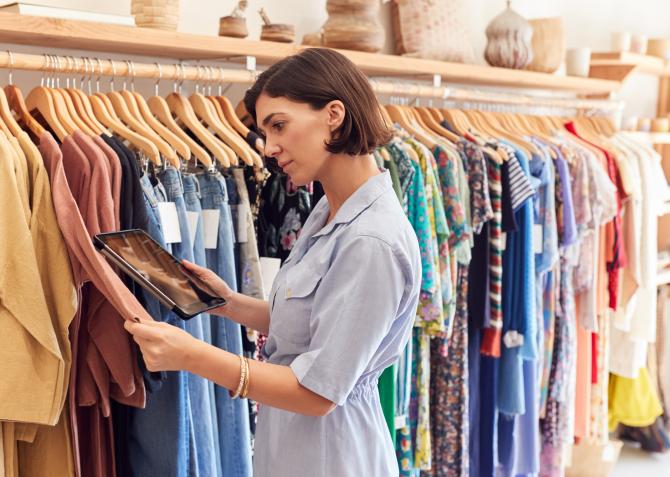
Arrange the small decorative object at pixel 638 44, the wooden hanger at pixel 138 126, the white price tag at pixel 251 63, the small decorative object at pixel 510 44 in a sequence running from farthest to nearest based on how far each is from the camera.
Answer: the small decorative object at pixel 638 44
the small decorative object at pixel 510 44
the white price tag at pixel 251 63
the wooden hanger at pixel 138 126

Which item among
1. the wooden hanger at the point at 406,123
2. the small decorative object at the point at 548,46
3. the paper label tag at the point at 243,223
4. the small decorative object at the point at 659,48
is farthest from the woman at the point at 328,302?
the small decorative object at the point at 659,48

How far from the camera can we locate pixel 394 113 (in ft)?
9.00

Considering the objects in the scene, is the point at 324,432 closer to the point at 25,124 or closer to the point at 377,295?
the point at 377,295

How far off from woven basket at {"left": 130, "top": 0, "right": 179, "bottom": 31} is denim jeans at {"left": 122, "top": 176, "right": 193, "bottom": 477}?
51cm

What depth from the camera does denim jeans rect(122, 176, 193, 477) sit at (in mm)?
1792

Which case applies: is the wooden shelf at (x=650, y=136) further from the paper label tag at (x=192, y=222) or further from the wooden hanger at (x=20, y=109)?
the wooden hanger at (x=20, y=109)

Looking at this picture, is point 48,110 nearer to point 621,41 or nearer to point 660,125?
point 621,41

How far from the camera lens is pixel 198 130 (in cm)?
204

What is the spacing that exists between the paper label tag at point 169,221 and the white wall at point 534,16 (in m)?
0.83

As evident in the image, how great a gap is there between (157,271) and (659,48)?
3814 mm

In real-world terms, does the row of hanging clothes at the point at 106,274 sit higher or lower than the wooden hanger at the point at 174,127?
lower

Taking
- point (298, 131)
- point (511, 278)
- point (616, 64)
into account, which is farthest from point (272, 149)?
point (616, 64)

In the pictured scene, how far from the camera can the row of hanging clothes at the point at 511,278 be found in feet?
8.46

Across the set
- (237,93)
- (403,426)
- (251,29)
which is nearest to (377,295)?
(403,426)
